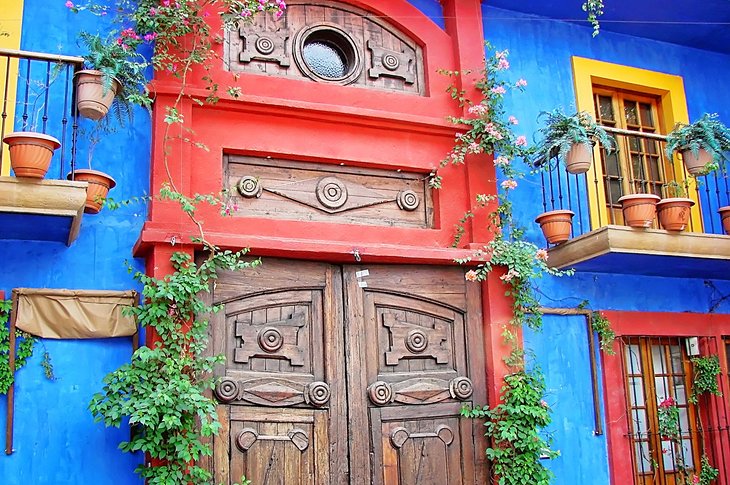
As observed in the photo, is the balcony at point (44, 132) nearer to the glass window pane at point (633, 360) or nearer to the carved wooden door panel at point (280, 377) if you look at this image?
the carved wooden door panel at point (280, 377)

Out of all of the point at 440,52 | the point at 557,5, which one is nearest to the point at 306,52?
the point at 440,52

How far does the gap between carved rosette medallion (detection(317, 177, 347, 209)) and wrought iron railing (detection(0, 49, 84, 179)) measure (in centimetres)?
203

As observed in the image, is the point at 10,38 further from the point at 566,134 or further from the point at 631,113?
the point at 631,113

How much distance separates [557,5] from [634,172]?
1922mm

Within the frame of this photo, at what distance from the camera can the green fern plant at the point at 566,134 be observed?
7289mm

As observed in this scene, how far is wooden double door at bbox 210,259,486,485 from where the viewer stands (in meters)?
6.33

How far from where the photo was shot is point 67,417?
5.82 meters

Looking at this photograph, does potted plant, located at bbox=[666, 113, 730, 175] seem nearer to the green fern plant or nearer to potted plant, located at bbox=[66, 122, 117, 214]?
the green fern plant

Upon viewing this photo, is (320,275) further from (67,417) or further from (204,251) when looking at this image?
(67,417)

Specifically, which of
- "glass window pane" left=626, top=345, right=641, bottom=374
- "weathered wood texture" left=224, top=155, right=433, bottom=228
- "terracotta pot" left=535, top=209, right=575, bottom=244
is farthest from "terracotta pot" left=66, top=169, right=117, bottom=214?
"glass window pane" left=626, top=345, right=641, bottom=374

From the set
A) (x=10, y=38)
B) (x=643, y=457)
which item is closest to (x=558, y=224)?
(x=643, y=457)

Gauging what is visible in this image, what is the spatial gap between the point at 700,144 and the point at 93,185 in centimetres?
548

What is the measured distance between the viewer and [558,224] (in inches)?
295

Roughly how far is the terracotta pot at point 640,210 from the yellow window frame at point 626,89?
0.57 metres
